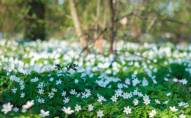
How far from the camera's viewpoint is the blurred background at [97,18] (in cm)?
498

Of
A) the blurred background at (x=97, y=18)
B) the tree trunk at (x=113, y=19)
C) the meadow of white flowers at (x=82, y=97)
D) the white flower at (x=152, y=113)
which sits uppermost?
the blurred background at (x=97, y=18)

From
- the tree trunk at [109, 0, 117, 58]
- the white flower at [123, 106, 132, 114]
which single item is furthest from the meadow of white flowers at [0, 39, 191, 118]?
the tree trunk at [109, 0, 117, 58]

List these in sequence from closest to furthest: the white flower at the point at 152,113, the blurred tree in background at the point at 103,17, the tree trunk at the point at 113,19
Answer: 1. the white flower at the point at 152,113
2. the tree trunk at the point at 113,19
3. the blurred tree in background at the point at 103,17

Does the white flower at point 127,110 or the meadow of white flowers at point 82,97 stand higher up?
the meadow of white flowers at point 82,97

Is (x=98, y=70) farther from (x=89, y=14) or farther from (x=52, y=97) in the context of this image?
(x=89, y=14)

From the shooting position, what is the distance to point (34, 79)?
113 inches

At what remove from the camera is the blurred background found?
16.3 ft

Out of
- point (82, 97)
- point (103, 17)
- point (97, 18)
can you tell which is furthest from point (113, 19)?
point (82, 97)

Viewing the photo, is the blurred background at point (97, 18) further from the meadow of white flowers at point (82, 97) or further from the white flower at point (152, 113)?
the white flower at point (152, 113)

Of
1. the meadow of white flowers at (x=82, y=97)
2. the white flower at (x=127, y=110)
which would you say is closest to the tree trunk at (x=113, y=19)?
the meadow of white flowers at (x=82, y=97)

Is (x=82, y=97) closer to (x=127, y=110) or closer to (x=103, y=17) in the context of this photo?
(x=127, y=110)

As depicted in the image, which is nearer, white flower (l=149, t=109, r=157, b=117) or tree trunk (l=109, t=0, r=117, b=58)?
white flower (l=149, t=109, r=157, b=117)

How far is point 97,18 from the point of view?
5.34 metres

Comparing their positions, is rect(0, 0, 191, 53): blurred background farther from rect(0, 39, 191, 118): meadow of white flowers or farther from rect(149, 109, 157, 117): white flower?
rect(149, 109, 157, 117): white flower
